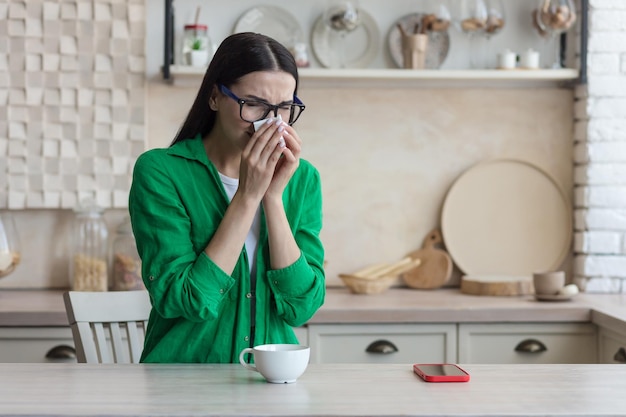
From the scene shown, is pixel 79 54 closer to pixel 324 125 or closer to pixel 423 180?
pixel 324 125

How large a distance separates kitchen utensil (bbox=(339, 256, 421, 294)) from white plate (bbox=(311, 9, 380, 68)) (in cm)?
77

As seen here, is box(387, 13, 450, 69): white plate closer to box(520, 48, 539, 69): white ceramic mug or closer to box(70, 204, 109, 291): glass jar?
box(520, 48, 539, 69): white ceramic mug

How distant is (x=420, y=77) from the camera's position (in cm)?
315

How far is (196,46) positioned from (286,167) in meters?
1.47

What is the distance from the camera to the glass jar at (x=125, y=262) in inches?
122

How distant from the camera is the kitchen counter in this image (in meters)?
2.72

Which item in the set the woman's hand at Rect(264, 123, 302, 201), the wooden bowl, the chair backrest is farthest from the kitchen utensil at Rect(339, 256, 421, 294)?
the woman's hand at Rect(264, 123, 302, 201)

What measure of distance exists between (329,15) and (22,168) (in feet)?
4.16

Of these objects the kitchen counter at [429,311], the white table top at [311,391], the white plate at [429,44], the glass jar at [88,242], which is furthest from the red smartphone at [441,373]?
the white plate at [429,44]

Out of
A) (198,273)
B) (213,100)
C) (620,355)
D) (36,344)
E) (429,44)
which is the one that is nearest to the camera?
(198,273)

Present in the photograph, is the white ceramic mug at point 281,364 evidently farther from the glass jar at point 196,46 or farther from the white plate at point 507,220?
the white plate at point 507,220

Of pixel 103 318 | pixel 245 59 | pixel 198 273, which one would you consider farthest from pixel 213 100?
pixel 103 318

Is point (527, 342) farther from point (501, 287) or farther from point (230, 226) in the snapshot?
point (230, 226)

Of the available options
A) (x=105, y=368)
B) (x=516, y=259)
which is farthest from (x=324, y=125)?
(x=105, y=368)
